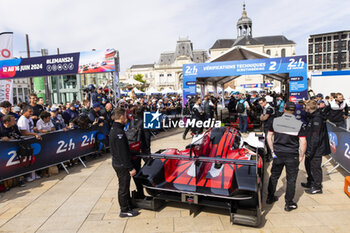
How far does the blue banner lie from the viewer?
523 centimetres

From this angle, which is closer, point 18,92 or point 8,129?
point 8,129

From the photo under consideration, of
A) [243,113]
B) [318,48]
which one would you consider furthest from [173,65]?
[243,113]

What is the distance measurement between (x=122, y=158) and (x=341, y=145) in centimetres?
553

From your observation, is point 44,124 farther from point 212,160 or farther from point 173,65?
point 173,65

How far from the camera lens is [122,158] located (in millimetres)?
3432

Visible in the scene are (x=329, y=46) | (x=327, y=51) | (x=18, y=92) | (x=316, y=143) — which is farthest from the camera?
(x=327, y=51)

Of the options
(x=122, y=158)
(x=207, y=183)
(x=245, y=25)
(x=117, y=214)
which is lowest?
(x=117, y=214)

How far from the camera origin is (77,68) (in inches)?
389

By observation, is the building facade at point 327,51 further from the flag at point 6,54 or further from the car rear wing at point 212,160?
the car rear wing at point 212,160

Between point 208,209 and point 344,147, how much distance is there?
4016 millimetres

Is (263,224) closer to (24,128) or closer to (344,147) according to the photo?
(344,147)

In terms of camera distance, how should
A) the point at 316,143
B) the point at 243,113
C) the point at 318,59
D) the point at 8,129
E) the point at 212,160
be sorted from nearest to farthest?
1. the point at 212,160
2. the point at 316,143
3. the point at 8,129
4. the point at 243,113
5. the point at 318,59

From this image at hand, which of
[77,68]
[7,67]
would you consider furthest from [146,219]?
[7,67]

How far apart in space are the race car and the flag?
34.8 feet
